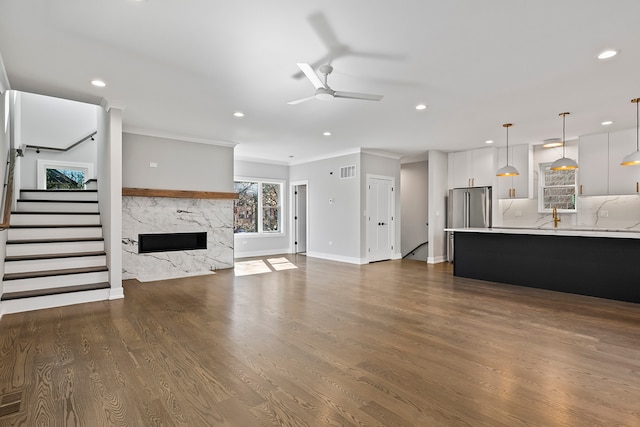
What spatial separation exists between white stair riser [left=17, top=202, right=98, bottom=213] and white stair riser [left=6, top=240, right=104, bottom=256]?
1.29 metres

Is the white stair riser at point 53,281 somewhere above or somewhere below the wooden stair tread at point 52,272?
below

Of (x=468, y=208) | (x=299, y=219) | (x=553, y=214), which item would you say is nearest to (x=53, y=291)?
(x=299, y=219)

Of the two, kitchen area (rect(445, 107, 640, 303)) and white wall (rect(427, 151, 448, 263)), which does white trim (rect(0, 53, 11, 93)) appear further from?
white wall (rect(427, 151, 448, 263))

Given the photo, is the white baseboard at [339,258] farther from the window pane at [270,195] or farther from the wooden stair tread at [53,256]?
the wooden stair tread at [53,256]

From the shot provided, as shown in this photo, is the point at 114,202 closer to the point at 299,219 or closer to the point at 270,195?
the point at 270,195

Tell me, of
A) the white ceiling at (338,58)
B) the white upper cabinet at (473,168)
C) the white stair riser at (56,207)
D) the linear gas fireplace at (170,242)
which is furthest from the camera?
the white upper cabinet at (473,168)

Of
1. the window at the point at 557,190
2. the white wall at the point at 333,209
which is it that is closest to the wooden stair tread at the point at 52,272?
the white wall at the point at 333,209

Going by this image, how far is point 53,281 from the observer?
4.34m

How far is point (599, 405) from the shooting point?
2.03 meters

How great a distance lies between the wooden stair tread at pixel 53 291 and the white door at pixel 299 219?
5502 millimetres

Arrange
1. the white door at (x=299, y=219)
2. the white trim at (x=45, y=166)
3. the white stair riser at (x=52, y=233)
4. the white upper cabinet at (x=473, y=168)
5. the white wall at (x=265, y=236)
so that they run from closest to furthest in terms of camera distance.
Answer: the white stair riser at (x=52, y=233)
the white trim at (x=45, y=166)
the white upper cabinet at (x=473, y=168)
the white wall at (x=265, y=236)
the white door at (x=299, y=219)

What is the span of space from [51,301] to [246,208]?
16.5ft

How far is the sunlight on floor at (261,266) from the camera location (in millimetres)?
6641

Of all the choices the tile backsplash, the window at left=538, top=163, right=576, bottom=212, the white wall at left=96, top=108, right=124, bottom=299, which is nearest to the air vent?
the tile backsplash
